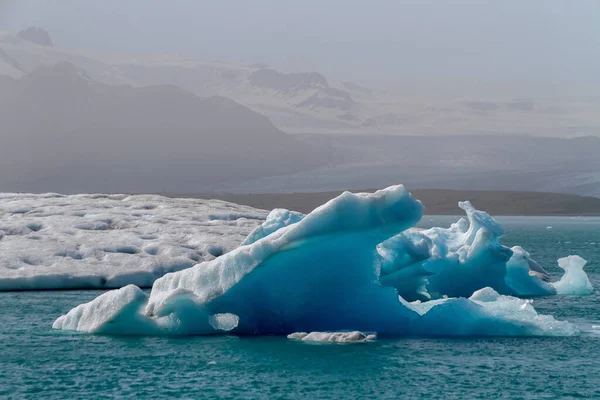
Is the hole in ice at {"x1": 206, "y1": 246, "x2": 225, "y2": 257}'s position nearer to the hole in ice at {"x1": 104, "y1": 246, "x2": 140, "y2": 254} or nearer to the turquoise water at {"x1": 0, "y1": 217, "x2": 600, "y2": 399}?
the hole in ice at {"x1": 104, "y1": 246, "x2": 140, "y2": 254}

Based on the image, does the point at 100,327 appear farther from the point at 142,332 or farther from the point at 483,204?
the point at 483,204

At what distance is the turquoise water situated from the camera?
50.9ft

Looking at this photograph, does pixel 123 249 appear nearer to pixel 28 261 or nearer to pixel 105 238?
pixel 105 238

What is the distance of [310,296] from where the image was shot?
64.7ft

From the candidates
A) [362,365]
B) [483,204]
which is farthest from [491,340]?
[483,204]

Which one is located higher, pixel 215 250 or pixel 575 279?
pixel 215 250

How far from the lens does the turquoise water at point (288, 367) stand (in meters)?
15.5

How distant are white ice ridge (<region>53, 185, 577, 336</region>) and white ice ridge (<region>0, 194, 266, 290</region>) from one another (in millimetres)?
9973

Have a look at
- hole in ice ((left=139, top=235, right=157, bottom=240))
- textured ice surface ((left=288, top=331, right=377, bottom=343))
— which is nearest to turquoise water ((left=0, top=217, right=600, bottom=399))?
textured ice surface ((left=288, top=331, right=377, bottom=343))

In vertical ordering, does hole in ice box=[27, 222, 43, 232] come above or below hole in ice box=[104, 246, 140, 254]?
above

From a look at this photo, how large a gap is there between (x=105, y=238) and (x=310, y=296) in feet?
57.6

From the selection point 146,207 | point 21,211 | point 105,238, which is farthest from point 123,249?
point 146,207

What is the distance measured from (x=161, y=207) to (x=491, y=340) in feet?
87.8

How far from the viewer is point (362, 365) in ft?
56.3
